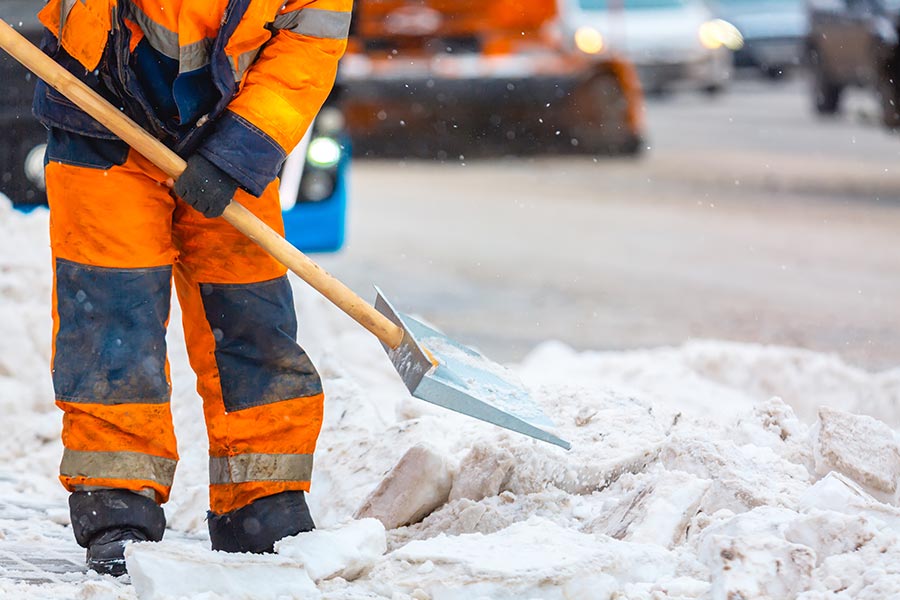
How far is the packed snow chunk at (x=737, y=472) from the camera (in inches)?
117

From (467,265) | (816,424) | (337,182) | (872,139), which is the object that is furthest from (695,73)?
(816,424)

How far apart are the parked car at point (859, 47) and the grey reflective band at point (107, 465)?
756 cm

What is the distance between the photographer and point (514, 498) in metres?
3.21

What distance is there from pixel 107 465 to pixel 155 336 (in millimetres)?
269

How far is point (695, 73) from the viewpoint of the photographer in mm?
15797

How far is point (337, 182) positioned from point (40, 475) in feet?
8.62

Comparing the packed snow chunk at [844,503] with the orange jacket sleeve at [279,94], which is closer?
the packed snow chunk at [844,503]

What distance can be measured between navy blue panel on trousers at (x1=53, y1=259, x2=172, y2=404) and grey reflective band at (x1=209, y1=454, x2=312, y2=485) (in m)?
0.22

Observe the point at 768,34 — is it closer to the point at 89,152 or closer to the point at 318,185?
the point at 318,185

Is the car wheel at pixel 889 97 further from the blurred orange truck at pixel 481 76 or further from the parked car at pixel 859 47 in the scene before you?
the blurred orange truck at pixel 481 76

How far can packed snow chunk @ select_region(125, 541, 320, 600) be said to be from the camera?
2576 millimetres

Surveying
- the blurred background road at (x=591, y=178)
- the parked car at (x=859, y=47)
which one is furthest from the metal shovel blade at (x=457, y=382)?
the parked car at (x=859, y=47)

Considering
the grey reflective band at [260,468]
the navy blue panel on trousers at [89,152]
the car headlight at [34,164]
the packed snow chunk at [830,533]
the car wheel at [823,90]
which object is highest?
the navy blue panel on trousers at [89,152]

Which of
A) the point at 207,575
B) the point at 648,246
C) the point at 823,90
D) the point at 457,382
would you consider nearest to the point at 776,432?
Result: the point at 457,382
